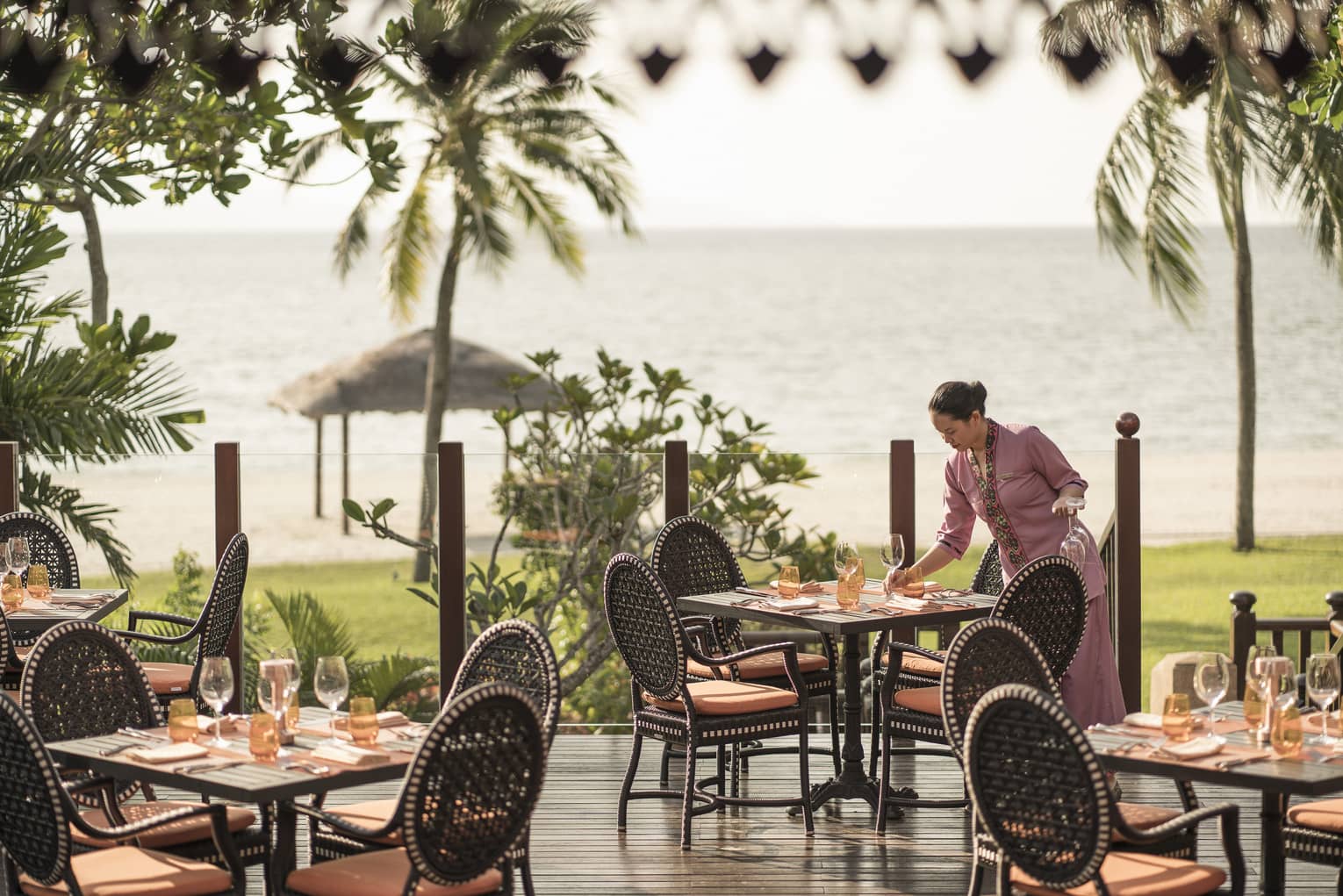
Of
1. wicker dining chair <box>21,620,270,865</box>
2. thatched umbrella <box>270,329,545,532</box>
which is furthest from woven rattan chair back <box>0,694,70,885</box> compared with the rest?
thatched umbrella <box>270,329,545,532</box>

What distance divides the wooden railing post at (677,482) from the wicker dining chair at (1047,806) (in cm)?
391

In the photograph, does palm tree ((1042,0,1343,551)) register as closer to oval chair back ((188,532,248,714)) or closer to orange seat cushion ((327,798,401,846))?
oval chair back ((188,532,248,714))

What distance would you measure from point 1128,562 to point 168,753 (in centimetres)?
477

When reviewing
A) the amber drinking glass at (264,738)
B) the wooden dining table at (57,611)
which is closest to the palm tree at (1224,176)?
the wooden dining table at (57,611)

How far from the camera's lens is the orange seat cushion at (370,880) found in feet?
13.9

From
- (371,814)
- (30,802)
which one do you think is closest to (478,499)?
(371,814)

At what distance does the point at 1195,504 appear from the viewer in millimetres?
33812

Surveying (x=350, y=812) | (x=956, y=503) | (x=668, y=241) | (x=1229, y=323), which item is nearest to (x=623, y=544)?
(x=956, y=503)

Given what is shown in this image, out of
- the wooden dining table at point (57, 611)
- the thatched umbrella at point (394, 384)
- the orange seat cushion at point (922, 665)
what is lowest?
the orange seat cushion at point (922, 665)

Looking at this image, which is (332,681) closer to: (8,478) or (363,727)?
(363,727)

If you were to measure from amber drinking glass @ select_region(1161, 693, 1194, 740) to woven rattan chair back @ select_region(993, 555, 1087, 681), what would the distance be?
119 cm

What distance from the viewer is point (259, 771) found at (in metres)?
4.35

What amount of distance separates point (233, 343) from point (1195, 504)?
32744 millimetres

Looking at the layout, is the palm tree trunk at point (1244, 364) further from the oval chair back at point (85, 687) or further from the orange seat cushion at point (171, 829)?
the orange seat cushion at point (171, 829)
